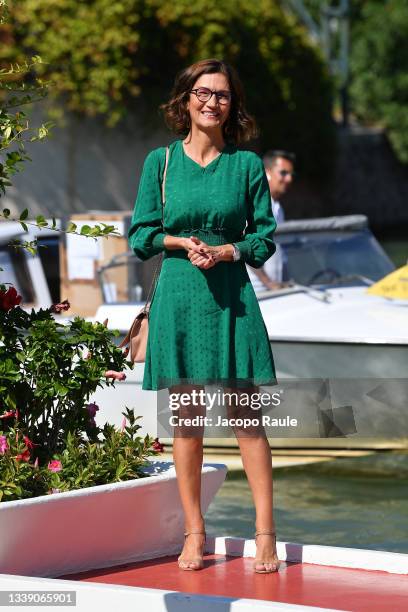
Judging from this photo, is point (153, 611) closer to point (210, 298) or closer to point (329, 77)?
point (210, 298)

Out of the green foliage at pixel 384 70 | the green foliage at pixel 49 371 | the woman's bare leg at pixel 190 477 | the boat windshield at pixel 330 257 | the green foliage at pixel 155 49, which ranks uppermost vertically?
the green foliage at pixel 384 70

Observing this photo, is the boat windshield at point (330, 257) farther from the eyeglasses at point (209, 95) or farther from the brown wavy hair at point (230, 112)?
the eyeglasses at point (209, 95)

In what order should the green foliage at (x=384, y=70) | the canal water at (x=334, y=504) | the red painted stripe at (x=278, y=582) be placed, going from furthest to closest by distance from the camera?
the green foliage at (x=384, y=70) → the canal water at (x=334, y=504) → the red painted stripe at (x=278, y=582)

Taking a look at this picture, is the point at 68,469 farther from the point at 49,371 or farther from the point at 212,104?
the point at 212,104

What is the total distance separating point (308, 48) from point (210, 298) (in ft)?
99.2

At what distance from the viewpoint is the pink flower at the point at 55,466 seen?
14.5 ft

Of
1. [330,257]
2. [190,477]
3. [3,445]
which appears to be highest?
[330,257]

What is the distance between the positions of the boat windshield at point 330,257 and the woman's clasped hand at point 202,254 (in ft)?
15.0

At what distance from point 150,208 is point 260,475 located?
91 centimetres

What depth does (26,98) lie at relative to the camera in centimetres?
452

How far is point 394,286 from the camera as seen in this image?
8.57m

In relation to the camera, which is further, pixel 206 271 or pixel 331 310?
pixel 331 310

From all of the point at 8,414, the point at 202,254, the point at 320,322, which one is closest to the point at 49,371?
the point at 8,414

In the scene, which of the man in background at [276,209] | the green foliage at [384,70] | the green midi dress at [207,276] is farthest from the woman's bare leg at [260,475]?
the green foliage at [384,70]
